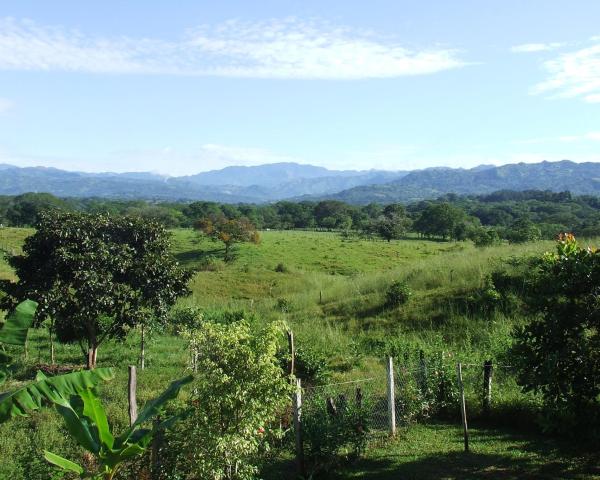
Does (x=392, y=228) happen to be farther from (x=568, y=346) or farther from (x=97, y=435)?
(x=97, y=435)

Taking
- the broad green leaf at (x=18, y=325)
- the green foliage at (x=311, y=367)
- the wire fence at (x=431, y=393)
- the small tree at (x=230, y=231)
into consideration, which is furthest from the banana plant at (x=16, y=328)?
the small tree at (x=230, y=231)

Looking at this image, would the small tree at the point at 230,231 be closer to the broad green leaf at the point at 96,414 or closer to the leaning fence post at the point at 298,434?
the leaning fence post at the point at 298,434

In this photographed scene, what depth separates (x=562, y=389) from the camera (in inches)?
335

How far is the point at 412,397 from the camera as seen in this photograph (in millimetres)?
12289

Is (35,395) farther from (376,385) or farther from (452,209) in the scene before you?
(452,209)

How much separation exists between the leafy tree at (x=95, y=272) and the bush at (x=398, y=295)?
1166 cm

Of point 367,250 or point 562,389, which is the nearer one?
point 562,389

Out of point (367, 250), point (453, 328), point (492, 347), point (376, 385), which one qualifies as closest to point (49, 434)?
point (376, 385)

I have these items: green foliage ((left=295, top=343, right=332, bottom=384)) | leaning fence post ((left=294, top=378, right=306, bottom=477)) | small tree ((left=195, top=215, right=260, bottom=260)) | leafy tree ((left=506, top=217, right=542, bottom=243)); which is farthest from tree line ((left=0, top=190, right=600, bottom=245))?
leaning fence post ((left=294, top=378, right=306, bottom=477))

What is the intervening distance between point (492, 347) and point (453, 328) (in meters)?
5.05

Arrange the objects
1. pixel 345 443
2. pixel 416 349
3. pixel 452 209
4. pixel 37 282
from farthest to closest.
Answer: pixel 452 209
pixel 416 349
pixel 37 282
pixel 345 443

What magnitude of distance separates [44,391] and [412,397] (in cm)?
847

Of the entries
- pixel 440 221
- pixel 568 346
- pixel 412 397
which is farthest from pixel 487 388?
pixel 440 221

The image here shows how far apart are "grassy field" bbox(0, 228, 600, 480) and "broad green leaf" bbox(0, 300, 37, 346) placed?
3.00m
